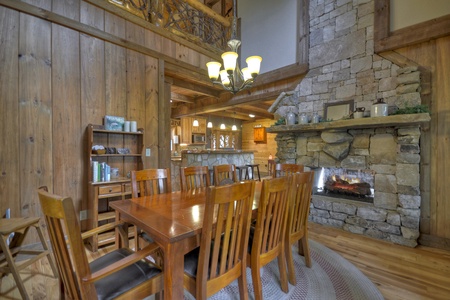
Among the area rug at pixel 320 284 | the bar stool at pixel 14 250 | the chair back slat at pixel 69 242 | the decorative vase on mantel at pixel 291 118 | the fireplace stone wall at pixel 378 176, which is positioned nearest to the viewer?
the chair back slat at pixel 69 242

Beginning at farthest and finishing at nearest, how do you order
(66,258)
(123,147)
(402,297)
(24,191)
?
1. (123,147)
2. (24,191)
3. (402,297)
4. (66,258)

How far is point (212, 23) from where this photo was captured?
464cm

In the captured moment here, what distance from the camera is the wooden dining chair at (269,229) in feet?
5.11

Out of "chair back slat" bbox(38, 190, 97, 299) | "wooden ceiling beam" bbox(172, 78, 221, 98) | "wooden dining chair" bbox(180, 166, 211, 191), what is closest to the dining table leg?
"chair back slat" bbox(38, 190, 97, 299)

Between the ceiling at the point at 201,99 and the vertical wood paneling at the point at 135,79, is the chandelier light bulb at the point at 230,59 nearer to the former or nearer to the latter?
the vertical wood paneling at the point at 135,79

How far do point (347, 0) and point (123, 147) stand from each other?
439 cm

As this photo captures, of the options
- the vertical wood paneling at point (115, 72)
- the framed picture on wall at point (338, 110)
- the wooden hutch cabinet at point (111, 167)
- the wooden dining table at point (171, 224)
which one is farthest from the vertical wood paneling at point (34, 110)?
the framed picture on wall at point (338, 110)

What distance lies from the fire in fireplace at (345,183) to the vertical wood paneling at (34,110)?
421 cm

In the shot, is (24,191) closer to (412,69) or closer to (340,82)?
(340,82)

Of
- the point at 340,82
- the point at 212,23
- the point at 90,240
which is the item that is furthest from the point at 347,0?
the point at 90,240

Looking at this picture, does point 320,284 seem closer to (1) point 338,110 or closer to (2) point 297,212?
(2) point 297,212

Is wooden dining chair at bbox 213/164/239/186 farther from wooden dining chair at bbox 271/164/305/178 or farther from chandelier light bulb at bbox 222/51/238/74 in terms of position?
chandelier light bulb at bbox 222/51/238/74

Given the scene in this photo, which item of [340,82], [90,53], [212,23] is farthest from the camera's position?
[212,23]

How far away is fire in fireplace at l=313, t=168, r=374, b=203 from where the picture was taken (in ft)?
11.2
